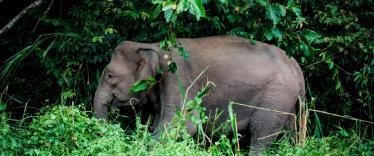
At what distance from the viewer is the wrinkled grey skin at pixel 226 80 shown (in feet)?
23.6

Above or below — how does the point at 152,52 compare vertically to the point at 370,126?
above

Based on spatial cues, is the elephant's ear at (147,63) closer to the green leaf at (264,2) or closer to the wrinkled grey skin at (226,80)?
the wrinkled grey skin at (226,80)

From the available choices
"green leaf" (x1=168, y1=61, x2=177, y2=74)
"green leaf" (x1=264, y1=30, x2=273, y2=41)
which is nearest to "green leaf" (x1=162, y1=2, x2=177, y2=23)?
"green leaf" (x1=264, y1=30, x2=273, y2=41)

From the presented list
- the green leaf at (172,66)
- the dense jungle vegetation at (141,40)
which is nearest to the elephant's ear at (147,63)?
the dense jungle vegetation at (141,40)

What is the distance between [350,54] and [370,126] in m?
0.84

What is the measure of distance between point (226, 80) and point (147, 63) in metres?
0.81

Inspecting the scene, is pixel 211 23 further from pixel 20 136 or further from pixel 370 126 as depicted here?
pixel 20 136

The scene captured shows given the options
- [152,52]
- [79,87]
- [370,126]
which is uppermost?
[152,52]

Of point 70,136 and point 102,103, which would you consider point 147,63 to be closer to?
point 102,103

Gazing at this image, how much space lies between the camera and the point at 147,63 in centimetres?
725

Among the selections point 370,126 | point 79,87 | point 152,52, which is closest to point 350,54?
point 370,126

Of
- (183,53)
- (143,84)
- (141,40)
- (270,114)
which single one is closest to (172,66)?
(183,53)

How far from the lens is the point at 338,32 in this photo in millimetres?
8312

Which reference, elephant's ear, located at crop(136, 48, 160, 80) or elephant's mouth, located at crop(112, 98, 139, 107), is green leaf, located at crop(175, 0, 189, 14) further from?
elephant's mouth, located at crop(112, 98, 139, 107)
